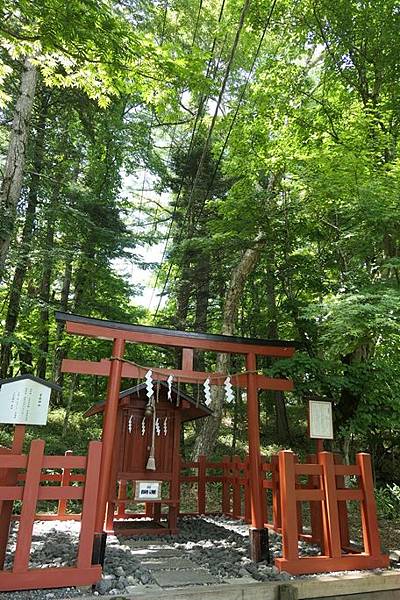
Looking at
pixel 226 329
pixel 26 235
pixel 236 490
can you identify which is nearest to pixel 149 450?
pixel 236 490

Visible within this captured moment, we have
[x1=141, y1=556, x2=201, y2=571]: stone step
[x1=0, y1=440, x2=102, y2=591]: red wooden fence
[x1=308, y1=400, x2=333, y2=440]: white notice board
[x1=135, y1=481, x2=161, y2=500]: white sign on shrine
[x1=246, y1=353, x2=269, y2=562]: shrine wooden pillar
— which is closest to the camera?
[x1=0, y1=440, x2=102, y2=591]: red wooden fence

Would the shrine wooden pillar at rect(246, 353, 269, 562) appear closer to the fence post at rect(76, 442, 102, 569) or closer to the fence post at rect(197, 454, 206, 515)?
the fence post at rect(76, 442, 102, 569)

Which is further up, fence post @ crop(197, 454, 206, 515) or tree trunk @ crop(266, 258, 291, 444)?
tree trunk @ crop(266, 258, 291, 444)

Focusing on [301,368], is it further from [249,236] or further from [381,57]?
[381,57]

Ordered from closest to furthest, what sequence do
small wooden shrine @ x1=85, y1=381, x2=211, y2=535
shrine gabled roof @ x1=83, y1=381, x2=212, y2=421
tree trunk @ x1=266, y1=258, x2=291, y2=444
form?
1. small wooden shrine @ x1=85, y1=381, x2=211, y2=535
2. shrine gabled roof @ x1=83, y1=381, x2=212, y2=421
3. tree trunk @ x1=266, y1=258, x2=291, y2=444

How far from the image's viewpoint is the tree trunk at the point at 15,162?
7980 millimetres

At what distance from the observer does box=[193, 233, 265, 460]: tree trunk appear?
34.4 ft

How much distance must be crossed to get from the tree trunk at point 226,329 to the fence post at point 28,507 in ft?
22.6

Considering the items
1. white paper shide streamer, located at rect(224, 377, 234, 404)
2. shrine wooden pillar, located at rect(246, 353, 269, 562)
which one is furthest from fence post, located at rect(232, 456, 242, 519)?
white paper shide streamer, located at rect(224, 377, 234, 404)

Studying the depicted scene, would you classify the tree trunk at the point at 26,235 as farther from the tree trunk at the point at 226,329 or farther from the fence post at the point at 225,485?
the fence post at the point at 225,485

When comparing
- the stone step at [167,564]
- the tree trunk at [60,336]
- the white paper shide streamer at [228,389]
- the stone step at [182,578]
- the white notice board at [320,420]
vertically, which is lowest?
the stone step at [167,564]


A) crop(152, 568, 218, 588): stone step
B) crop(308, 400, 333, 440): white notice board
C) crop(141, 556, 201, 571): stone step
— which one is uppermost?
crop(308, 400, 333, 440): white notice board

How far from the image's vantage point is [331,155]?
747 cm

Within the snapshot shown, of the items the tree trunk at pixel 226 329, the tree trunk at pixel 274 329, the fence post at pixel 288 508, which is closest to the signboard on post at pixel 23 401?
the fence post at pixel 288 508
